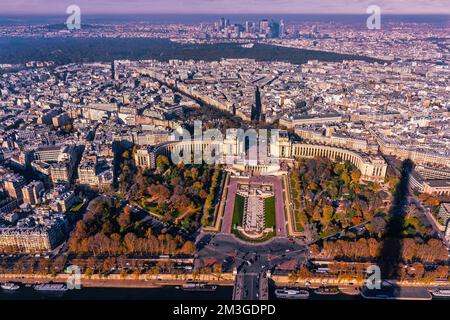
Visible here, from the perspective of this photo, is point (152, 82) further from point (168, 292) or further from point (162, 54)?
point (168, 292)

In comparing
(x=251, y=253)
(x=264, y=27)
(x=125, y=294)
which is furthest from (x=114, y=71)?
(x=264, y=27)

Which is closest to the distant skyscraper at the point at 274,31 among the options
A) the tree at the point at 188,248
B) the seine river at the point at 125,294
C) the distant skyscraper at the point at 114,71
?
the distant skyscraper at the point at 114,71

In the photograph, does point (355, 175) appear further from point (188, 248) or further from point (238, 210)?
point (188, 248)

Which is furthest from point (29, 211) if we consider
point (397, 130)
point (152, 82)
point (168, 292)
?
point (152, 82)

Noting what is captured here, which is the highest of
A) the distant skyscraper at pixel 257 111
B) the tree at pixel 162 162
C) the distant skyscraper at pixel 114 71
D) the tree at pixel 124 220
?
the distant skyscraper at pixel 114 71

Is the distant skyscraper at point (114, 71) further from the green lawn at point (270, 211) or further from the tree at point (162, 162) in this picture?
the green lawn at point (270, 211)

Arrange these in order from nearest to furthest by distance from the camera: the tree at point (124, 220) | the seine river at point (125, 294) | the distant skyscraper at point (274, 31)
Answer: the seine river at point (125, 294), the tree at point (124, 220), the distant skyscraper at point (274, 31)

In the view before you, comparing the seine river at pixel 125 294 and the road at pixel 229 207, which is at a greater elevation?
the road at pixel 229 207
